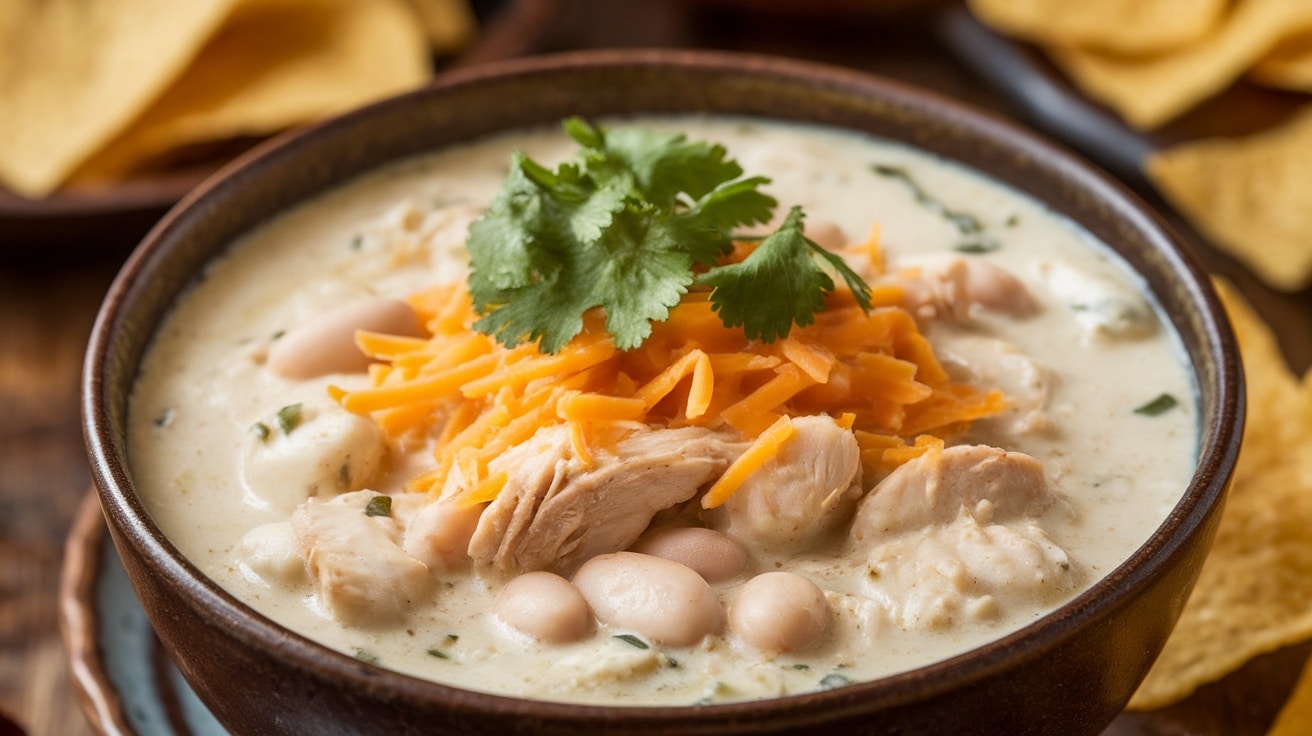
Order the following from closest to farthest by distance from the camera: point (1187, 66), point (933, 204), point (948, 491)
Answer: point (948, 491) → point (933, 204) → point (1187, 66)

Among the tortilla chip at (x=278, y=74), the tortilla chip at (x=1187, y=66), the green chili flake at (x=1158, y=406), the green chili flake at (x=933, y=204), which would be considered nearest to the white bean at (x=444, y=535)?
the green chili flake at (x=1158, y=406)

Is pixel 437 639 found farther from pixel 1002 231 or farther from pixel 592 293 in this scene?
pixel 1002 231

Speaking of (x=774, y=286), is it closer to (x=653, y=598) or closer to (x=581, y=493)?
(x=581, y=493)

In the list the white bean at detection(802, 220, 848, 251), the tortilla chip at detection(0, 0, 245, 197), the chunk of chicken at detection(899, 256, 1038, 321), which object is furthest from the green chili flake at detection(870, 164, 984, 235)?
the tortilla chip at detection(0, 0, 245, 197)

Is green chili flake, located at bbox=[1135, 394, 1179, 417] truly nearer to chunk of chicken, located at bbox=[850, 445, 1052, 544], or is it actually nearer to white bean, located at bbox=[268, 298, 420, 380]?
chunk of chicken, located at bbox=[850, 445, 1052, 544]

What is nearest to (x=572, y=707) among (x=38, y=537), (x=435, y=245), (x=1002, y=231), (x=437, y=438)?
(x=437, y=438)

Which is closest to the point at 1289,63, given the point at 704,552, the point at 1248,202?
the point at 1248,202
